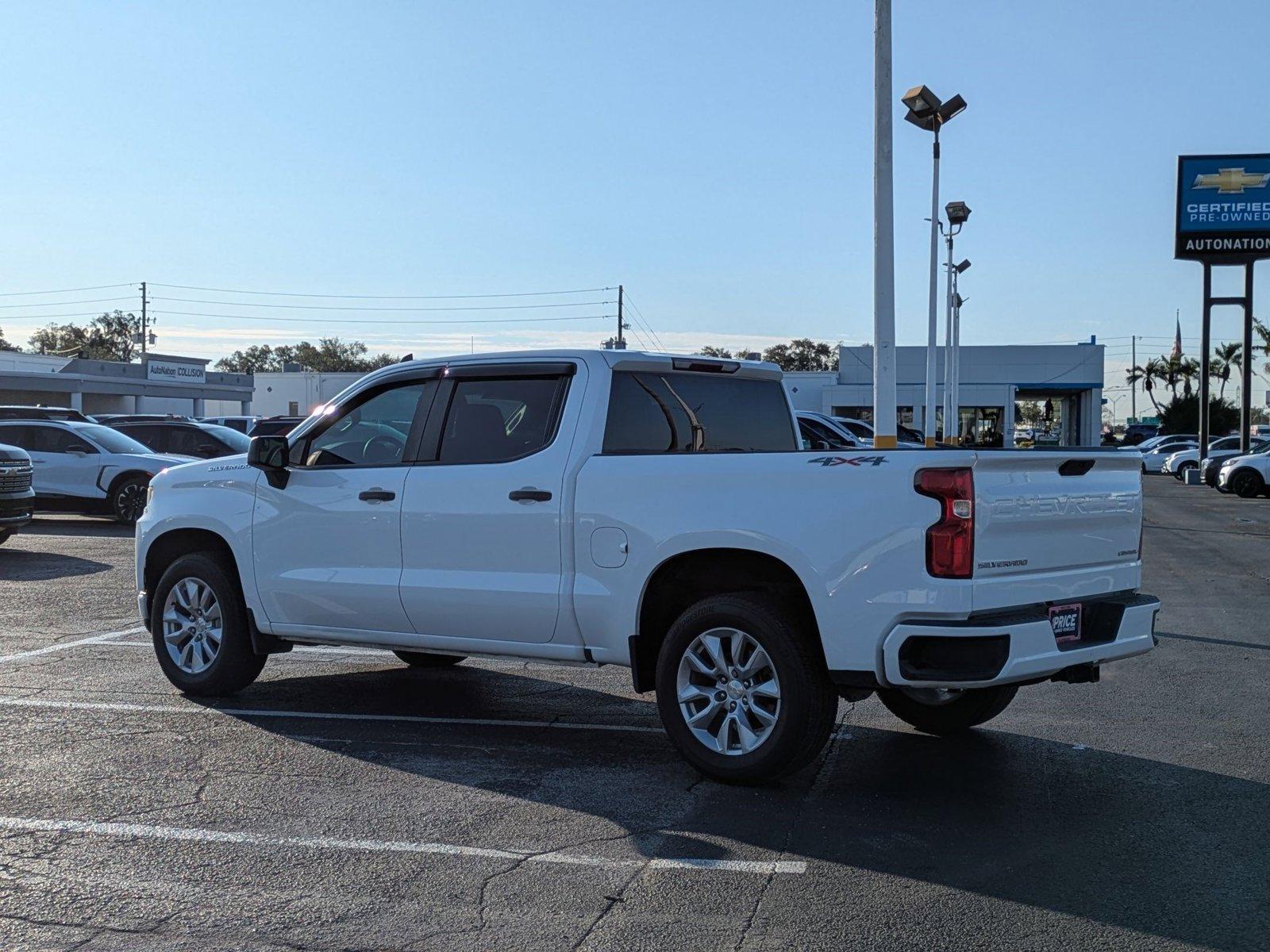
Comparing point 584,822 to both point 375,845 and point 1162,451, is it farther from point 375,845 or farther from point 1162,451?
point 1162,451

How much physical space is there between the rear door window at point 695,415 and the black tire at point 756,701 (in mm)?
1041

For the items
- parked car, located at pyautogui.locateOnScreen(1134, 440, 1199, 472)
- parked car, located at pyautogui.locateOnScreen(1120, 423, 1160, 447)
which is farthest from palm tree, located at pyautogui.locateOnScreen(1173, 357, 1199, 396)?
parked car, located at pyautogui.locateOnScreen(1134, 440, 1199, 472)

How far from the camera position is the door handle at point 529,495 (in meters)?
6.80

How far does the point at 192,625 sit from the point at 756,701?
3977 mm

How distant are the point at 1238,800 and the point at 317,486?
5104 mm

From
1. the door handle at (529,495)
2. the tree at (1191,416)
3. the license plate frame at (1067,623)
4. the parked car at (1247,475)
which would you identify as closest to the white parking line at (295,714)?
the door handle at (529,495)

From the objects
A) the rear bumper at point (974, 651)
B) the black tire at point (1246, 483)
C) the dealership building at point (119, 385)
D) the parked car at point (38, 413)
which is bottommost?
the black tire at point (1246, 483)

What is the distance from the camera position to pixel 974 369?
6731 centimetres

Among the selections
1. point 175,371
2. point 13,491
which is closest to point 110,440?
point 13,491

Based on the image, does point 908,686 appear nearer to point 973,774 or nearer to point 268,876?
point 973,774

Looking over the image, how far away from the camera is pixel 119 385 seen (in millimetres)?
65562

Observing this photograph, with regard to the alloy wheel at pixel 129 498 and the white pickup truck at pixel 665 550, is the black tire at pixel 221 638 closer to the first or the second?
the white pickup truck at pixel 665 550

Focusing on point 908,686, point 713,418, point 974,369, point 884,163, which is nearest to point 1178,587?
point 884,163

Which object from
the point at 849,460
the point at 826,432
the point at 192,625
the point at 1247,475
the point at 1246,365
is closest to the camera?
the point at 849,460
